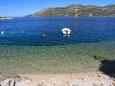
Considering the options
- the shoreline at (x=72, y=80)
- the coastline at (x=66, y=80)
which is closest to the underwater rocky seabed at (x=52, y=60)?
the coastline at (x=66, y=80)

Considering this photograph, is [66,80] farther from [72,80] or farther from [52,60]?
[52,60]

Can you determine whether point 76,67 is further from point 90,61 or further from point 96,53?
point 96,53

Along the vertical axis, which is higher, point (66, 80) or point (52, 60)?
point (66, 80)

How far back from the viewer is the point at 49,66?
37.9 m

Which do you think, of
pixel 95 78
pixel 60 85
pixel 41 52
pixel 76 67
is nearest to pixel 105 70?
pixel 76 67

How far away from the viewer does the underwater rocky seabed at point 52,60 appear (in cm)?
3625

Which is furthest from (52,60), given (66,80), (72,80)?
(72,80)

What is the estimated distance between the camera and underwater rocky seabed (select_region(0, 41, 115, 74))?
119ft

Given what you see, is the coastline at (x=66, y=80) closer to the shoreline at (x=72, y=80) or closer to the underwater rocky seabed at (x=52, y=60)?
the shoreline at (x=72, y=80)

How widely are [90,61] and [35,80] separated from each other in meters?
12.8

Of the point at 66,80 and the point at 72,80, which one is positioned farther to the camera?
the point at 66,80

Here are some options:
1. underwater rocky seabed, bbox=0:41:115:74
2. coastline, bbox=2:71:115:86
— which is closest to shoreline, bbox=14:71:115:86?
coastline, bbox=2:71:115:86

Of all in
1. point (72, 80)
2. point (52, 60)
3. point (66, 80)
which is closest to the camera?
point (72, 80)

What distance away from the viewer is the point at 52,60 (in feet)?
134
